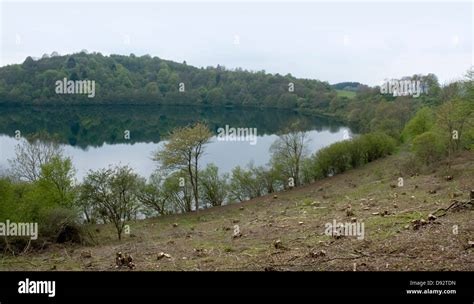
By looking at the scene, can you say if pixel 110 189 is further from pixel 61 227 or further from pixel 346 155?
pixel 346 155

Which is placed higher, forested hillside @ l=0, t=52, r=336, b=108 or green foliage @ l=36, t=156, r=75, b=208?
forested hillside @ l=0, t=52, r=336, b=108

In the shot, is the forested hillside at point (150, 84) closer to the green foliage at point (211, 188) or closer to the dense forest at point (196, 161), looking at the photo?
the dense forest at point (196, 161)

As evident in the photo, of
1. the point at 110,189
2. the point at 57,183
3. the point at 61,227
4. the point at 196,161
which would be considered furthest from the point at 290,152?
the point at 61,227

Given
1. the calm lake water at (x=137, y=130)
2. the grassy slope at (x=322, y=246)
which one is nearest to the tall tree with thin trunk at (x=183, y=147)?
the grassy slope at (x=322, y=246)

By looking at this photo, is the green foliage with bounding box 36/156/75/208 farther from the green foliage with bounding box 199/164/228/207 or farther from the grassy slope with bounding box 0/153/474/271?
the green foliage with bounding box 199/164/228/207

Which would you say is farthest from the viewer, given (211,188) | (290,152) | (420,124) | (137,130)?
(137,130)

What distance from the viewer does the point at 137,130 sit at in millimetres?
104750

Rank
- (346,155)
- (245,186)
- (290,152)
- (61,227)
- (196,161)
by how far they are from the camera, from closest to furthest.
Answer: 1. (61,227)
2. (196,161)
3. (245,186)
4. (290,152)
5. (346,155)

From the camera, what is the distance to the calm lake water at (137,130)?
63219mm

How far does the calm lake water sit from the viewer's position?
63.2 metres

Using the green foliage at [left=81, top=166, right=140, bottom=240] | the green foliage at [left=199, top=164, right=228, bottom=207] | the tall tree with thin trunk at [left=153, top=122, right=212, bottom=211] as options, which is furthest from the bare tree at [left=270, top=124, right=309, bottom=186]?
the green foliage at [left=81, top=166, right=140, bottom=240]
